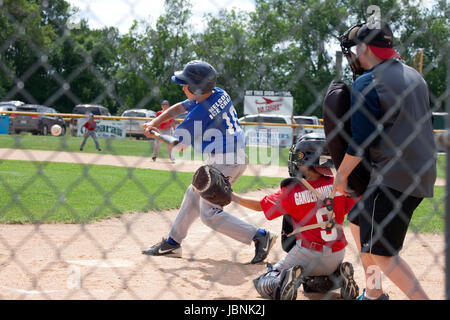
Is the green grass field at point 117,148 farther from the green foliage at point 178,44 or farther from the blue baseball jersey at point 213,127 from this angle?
the green foliage at point 178,44

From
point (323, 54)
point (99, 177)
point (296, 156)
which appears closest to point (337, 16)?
point (323, 54)

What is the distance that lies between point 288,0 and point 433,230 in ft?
12.8

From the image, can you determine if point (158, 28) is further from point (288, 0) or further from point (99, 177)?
point (99, 177)

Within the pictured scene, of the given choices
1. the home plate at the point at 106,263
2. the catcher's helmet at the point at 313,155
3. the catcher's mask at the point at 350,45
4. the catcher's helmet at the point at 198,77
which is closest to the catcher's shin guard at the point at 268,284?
the catcher's helmet at the point at 313,155

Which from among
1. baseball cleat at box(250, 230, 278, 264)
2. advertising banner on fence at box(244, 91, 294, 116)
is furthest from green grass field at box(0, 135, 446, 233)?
advertising banner on fence at box(244, 91, 294, 116)

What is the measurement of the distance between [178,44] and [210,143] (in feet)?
5.05

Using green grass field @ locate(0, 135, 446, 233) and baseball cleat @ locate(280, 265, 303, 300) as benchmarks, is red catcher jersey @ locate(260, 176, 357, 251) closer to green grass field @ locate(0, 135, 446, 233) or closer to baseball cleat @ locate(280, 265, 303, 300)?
baseball cleat @ locate(280, 265, 303, 300)

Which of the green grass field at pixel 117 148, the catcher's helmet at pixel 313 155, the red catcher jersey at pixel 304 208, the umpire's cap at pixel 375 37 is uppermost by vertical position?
the umpire's cap at pixel 375 37

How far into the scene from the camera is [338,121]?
2.73m

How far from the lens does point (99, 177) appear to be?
359 inches

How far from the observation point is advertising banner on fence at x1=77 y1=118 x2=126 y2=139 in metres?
19.0

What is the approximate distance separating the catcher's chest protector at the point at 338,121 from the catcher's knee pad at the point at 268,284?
80 centimetres

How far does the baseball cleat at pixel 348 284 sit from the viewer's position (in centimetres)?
322

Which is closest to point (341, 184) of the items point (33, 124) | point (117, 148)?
point (117, 148)
